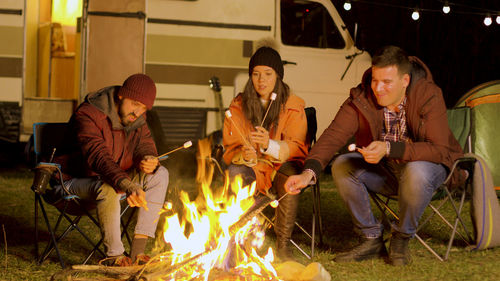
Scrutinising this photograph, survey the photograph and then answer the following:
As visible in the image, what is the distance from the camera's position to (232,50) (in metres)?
6.55

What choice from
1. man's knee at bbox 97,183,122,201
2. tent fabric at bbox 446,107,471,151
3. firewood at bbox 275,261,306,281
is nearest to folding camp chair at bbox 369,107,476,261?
tent fabric at bbox 446,107,471,151

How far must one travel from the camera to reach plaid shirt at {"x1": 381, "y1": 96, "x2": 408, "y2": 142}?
359 centimetres

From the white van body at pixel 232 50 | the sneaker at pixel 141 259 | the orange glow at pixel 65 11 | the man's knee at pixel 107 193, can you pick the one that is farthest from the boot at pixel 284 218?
the orange glow at pixel 65 11

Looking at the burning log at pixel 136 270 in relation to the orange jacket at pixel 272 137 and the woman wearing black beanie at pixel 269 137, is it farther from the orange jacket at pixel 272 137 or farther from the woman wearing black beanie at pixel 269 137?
the orange jacket at pixel 272 137

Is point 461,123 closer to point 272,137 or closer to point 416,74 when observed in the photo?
point 416,74

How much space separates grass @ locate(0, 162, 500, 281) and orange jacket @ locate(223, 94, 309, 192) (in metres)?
0.57

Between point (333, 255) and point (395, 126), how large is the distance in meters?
0.87

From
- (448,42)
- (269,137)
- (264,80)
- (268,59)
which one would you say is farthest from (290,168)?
(448,42)

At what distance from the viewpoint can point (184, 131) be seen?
21.6 ft

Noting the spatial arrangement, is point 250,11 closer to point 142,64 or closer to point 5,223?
point 142,64

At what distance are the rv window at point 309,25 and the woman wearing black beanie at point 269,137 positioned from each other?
2.95 meters

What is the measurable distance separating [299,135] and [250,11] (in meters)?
3.13

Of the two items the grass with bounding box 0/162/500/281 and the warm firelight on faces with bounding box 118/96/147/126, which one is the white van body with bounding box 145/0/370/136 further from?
the warm firelight on faces with bounding box 118/96/147/126

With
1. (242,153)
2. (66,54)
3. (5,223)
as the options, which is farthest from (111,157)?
(66,54)
